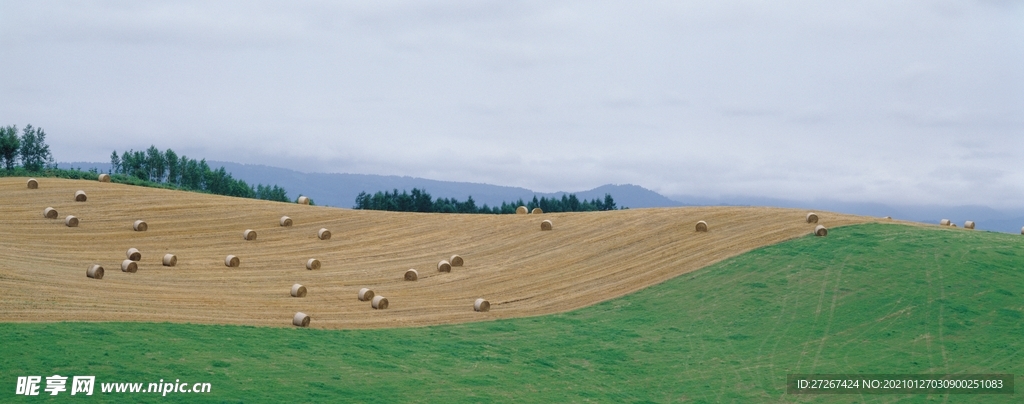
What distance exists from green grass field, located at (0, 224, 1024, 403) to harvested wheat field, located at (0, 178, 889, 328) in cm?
123

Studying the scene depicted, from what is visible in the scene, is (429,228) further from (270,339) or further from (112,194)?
(270,339)

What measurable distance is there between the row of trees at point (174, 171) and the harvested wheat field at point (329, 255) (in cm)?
3190

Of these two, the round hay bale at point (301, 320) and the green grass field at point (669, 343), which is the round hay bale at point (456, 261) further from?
the round hay bale at point (301, 320)

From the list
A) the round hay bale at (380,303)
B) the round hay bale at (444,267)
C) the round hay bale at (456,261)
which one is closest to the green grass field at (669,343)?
the round hay bale at (380,303)

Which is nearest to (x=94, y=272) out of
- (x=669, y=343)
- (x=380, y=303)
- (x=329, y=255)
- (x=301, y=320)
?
(x=301, y=320)

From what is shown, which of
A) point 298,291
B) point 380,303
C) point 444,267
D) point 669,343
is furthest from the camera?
point 444,267

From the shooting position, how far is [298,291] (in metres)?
19.5

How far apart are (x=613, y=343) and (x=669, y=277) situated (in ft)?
14.5

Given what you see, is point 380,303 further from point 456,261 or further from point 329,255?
point 329,255

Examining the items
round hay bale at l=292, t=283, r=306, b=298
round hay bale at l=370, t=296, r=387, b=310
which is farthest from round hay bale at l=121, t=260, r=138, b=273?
round hay bale at l=370, t=296, r=387, b=310

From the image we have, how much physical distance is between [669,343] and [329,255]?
1022cm

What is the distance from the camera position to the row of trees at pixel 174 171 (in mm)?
59384

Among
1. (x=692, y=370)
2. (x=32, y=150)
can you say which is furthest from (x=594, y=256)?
(x=32, y=150)

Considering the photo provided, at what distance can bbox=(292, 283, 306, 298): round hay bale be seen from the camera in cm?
1953
